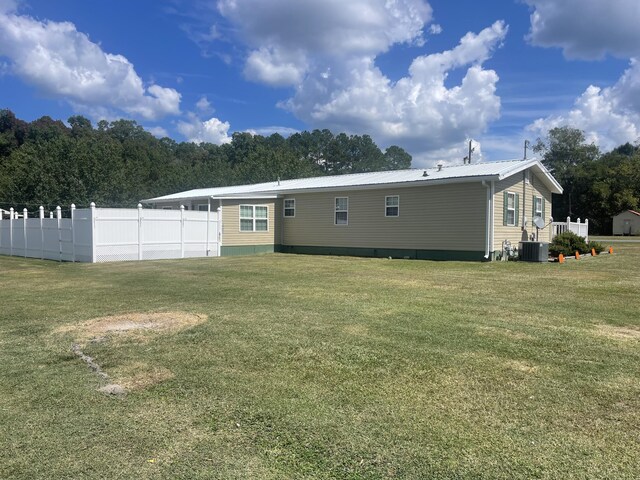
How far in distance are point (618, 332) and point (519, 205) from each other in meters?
12.9

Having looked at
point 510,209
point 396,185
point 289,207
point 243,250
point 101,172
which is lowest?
point 243,250

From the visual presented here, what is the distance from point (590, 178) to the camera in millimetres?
57406

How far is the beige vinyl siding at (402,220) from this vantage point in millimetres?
16078

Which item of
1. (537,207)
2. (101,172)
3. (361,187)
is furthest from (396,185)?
(101,172)

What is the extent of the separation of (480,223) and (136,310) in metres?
11.9

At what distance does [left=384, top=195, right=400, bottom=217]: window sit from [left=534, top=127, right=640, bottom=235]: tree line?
46980 millimetres

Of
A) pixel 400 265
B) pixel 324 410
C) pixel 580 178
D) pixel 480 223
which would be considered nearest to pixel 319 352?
pixel 324 410

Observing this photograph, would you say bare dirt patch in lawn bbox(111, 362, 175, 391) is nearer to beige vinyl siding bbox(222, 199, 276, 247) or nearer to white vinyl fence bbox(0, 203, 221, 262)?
white vinyl fence bbox(0, 203, 221, 262)

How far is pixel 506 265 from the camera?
14.5 m

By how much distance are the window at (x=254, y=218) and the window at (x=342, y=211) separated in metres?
3.41

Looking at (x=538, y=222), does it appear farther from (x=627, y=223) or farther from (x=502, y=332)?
(x=627, y=223)

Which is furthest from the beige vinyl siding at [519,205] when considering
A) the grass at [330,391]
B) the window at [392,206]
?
the grass at [330,391]

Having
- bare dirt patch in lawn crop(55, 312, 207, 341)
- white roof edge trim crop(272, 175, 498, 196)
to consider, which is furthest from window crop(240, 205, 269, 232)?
bare dirt patch in lawn crop(55, 312, 207, 341)

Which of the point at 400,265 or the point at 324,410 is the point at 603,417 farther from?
the point at 400,265
